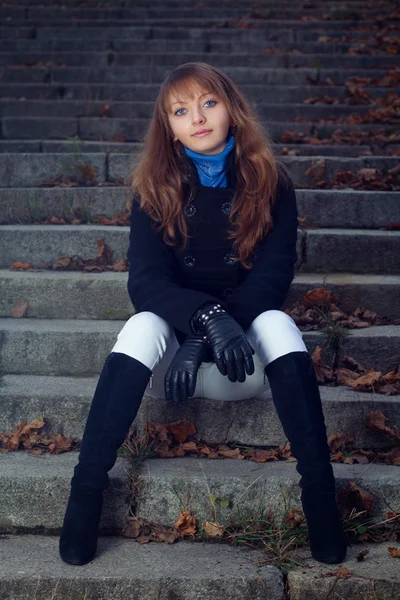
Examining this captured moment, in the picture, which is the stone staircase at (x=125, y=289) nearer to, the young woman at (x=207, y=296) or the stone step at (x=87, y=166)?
the stone step at (x=87, y=166)

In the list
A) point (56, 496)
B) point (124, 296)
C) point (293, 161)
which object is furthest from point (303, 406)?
point (293, 161)

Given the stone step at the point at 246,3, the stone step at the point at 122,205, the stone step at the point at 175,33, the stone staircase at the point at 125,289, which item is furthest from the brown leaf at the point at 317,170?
the stone step at the point at 246,3

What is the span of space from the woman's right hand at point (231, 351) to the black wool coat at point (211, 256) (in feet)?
0.94

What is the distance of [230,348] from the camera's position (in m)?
2.62

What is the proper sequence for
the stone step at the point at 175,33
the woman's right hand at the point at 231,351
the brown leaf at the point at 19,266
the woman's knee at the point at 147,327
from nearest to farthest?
the woman's right hand at the point at 231,351 < the woman's knee at the point at 147,327 < the brown leaf at the point at 19,266 < the stone step at the point at 175,33

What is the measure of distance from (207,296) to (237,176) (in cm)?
62

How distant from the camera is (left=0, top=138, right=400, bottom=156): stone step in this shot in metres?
5.64

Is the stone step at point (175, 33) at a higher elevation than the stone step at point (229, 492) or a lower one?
higher

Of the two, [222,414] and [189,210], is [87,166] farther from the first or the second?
[222,414]

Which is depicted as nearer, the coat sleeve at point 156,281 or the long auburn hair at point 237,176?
the coat sleeve at point 156,281

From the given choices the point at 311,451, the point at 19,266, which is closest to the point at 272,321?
the point at 311,451

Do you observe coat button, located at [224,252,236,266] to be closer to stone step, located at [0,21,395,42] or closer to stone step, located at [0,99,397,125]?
stone step, located at [0,99,397,125]

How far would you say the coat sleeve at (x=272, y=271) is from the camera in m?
2.92

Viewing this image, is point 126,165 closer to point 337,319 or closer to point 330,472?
point 337,319
